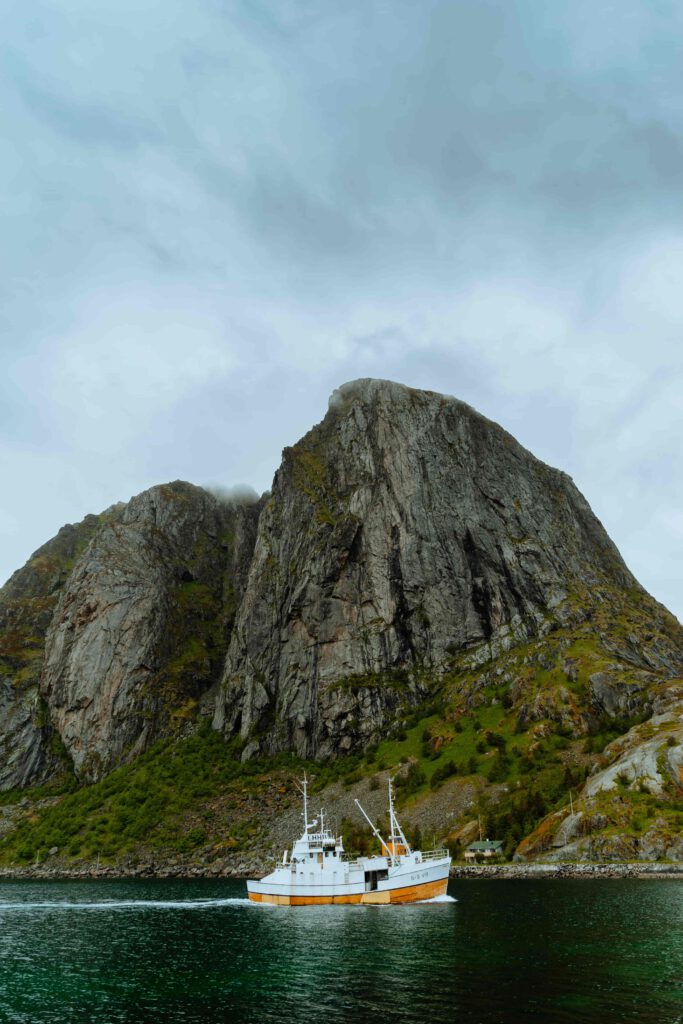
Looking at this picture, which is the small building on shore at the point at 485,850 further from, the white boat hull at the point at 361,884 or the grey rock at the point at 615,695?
the grey rock at the point at 615,695

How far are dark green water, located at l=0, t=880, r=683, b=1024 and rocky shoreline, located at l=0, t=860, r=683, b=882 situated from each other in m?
13.8

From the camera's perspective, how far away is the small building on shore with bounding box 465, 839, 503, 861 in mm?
122125

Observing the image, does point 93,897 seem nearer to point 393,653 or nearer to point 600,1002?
point 600,1002

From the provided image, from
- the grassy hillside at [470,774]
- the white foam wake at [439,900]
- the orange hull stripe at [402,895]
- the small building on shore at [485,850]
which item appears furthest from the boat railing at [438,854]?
the grassy hillside at [470,774]

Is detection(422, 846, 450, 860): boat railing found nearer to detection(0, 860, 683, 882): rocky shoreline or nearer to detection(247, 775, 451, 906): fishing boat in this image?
detection(247, 775, 451, 906): fishing boat

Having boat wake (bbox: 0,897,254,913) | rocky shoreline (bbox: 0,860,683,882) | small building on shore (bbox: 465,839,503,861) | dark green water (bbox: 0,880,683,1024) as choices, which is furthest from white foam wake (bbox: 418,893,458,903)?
small building on shore (bbox: 465,839,503,861)

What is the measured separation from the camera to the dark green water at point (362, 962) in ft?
120

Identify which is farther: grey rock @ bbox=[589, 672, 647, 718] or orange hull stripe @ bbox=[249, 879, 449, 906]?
grey rock @ bbox=[589, 672, 647, 718]

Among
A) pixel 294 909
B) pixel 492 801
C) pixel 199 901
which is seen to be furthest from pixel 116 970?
pixel 492 801

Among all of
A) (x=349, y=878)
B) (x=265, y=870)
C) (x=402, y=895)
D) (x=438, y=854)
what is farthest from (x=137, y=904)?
(x=265, y=870)

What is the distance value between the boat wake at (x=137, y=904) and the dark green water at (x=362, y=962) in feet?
8.81

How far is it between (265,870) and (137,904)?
50535 millimetres

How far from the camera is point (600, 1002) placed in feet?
118

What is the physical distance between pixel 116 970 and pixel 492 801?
101 meters
